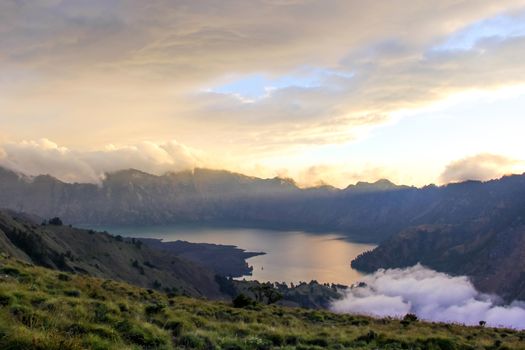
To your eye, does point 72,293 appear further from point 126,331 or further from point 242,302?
Result: point 242,302

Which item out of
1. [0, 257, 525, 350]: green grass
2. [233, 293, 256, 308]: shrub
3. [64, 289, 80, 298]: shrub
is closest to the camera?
[0, 257, 525, 350]: green grass

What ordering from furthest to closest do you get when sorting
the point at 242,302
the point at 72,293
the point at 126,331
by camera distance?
the point at 242,302
the point at 72,293
the point at 126,331

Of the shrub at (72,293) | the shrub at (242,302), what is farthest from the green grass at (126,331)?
the shrub at (242,302)

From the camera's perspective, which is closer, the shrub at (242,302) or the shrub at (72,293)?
the shrub at (72,293)

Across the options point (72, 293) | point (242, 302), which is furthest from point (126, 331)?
point (242, 302)

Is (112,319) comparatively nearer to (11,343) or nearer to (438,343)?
(11,343)

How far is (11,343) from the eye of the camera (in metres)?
12.2

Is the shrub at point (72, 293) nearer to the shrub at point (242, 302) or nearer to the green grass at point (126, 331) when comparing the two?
the green grass at point (126, 331)

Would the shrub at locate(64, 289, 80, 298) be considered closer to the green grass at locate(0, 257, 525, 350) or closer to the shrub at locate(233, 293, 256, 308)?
the green grass at locate(0, 257, 525, 350)

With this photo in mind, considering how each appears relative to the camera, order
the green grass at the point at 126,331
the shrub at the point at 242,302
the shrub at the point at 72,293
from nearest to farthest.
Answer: the green grass at the point at 126,331 < the shrub at the point at 72,293 < the shrub at the point at 242,302

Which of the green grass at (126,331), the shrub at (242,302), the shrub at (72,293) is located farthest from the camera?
the shrub at (242,302)

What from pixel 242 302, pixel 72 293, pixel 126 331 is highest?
pixel 126 331

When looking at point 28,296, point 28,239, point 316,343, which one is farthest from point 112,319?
point 28,239

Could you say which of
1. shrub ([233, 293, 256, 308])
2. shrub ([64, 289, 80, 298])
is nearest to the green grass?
shrub ([64, 289, 80, 298])
